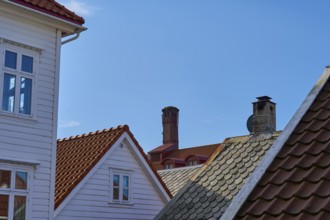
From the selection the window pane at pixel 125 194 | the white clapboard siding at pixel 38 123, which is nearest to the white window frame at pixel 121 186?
the window pane at pixel 125 194

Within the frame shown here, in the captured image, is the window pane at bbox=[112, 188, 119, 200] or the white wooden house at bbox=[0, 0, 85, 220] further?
the window pane at bbox=[112, 188, 119, 200]

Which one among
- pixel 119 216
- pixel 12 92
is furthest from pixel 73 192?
pixel 12 92

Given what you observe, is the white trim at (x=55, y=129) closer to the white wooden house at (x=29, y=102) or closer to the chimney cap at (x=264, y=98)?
the white wooden house at (x=29, y=102)

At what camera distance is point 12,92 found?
1391cm

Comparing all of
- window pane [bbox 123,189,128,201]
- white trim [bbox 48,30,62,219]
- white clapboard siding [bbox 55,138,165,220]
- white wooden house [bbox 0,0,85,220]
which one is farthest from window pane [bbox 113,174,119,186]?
white wooden house [bbox 0,0,85,220]

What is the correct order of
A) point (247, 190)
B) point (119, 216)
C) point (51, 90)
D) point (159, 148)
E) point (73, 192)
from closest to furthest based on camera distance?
1. point (247, 190)
2. point (51, 90)
3. point (73, 192)
4. point (119, 216)
5. point (159, 148)

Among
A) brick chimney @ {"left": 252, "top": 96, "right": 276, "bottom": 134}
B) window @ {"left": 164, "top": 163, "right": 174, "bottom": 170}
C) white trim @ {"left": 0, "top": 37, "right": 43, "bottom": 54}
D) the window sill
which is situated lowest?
the window sill

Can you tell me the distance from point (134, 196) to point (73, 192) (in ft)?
9.93

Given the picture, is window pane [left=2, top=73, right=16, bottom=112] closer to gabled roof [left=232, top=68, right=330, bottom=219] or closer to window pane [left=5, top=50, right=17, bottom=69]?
window pane [left=5, top=50, right=17, bottom=69]

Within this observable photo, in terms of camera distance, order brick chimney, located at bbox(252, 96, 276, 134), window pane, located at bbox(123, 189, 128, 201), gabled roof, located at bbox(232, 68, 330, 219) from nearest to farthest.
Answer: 1. gabled roof, located at bbox(232, 68, 330, 219)
2. window pane, located at bbox(123, 189, 128, 201)
3. brick chimney, located at bbox(252, 96, 276, 134)

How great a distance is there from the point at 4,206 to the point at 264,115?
10.1 meters

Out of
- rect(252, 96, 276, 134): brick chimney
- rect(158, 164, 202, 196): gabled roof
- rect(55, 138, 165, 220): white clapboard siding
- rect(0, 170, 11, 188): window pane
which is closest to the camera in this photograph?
rect(0, 170, 11, 188): window pane

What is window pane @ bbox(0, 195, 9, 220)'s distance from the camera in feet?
44.3

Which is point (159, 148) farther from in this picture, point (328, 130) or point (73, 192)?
point (328, 130)
